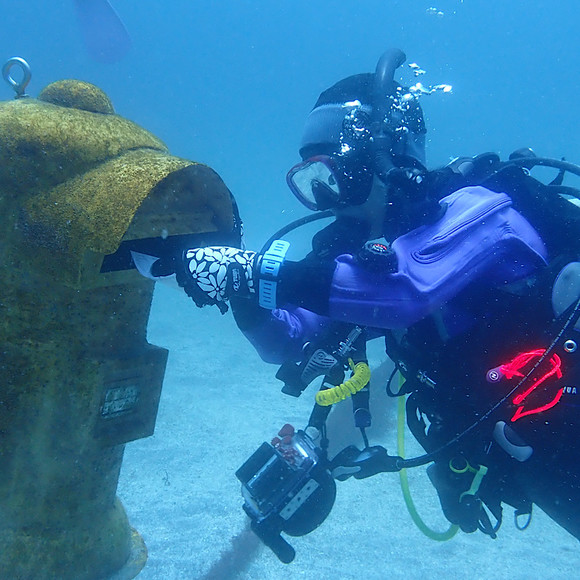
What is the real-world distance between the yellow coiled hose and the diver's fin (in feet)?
98.3

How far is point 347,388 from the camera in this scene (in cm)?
240

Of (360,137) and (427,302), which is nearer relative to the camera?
(427,302)

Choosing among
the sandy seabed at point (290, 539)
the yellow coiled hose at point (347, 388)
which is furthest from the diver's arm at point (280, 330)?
the sandy seabed at point (290, 539)

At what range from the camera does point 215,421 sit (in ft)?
24.6

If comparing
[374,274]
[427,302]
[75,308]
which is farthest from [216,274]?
[427,302]

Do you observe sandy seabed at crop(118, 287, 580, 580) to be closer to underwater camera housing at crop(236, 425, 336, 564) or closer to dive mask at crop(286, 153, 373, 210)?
underwater camera housing at crop(236, 425, 336, 564)

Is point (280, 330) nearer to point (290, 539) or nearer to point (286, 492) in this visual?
point (286, 492)

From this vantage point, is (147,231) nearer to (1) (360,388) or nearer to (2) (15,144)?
(2) (15,144)

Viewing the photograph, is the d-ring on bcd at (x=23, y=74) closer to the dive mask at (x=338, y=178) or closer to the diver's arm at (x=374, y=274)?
the diver's arm at (x=374, y=274)

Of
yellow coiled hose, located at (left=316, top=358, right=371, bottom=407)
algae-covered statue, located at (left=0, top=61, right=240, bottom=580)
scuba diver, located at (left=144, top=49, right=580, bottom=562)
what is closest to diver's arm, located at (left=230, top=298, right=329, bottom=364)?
scuba diver, located at (left=144, top=49, right=580, bottom=562)

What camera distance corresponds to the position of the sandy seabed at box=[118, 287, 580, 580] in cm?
445

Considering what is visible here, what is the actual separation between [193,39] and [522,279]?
110 meters

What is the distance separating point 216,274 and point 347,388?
992 millimetres

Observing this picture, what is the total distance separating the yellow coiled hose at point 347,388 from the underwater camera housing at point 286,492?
11.8 inches
